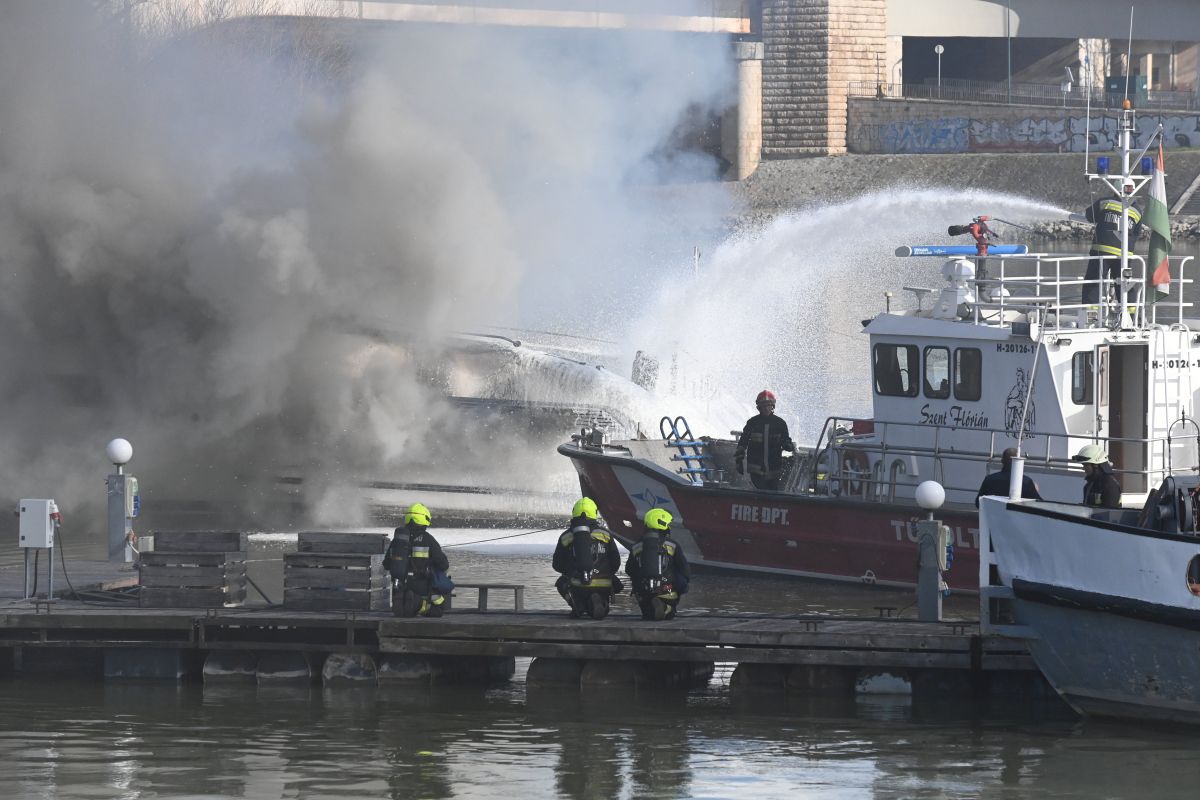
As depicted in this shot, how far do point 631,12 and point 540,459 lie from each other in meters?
44.9

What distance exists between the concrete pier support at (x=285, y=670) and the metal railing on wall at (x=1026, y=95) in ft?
224

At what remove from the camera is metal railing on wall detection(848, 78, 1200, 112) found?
8138cm

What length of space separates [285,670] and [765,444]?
706 centimetres

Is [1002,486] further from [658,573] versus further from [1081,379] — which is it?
[658,573]

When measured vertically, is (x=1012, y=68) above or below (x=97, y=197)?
above

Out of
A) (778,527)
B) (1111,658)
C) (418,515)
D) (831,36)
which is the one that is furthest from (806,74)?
(1111,658)

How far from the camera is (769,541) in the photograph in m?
21.8

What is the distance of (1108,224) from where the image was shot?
20.9 m

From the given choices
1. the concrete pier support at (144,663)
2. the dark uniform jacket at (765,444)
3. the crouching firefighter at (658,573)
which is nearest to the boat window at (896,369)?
the dark uniform jacket at (765,444)

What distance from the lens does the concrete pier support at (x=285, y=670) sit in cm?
1672

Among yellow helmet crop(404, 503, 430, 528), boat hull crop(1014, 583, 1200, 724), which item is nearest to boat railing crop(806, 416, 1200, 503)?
boat hull crop(1014, 583, 1200, 724)

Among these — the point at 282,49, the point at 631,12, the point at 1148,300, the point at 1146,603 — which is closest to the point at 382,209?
the point at 1148,300

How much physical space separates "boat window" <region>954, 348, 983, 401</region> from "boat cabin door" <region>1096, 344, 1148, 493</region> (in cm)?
126

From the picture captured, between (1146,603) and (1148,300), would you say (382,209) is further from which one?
(1146,603)
